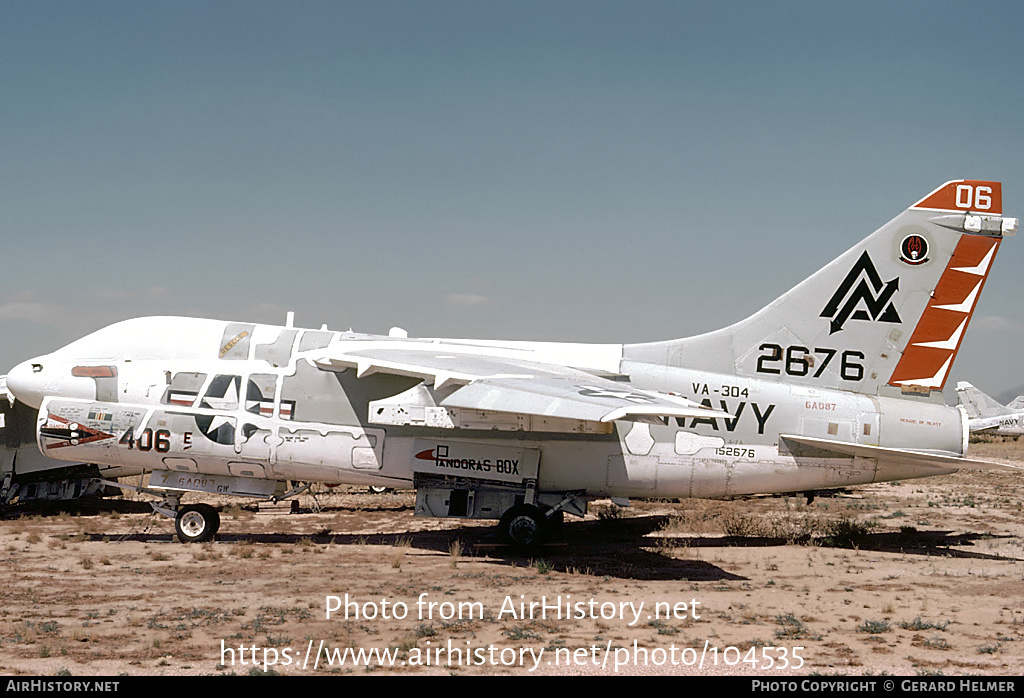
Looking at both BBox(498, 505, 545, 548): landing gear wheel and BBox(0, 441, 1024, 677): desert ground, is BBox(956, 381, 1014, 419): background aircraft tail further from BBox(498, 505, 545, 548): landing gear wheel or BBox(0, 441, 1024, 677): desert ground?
BBox(498, 505, 545, 548): landing gear wheel

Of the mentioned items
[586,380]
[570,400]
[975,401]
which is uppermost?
[975,401]

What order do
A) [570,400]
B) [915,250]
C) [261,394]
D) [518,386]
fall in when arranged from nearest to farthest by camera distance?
[570,400] → [518,386] → [261,394] → [915,250]

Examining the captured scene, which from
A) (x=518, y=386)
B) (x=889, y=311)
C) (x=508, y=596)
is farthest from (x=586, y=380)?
(x=889, y=311)

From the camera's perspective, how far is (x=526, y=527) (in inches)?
567

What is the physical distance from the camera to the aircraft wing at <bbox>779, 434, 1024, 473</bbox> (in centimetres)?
1423

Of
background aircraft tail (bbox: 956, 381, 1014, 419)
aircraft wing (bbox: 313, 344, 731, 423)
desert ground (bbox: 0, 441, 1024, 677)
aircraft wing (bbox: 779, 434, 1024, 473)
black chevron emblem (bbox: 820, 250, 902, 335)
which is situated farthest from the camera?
background aircraft tail (bbox: 956, 381, 1014, 419)

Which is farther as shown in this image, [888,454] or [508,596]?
[888,454]

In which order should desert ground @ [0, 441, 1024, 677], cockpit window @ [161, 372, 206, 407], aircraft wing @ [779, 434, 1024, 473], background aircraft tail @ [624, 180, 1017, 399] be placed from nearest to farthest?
1. desert ground @ [0, 441, 1024, 677]
2. aircraft wing @ [779, 434, 1024, 473]
3. cockpit window @ [161, 372, 206, 407]
4. background aircraft tail @ [624, 180, 1017, 399]

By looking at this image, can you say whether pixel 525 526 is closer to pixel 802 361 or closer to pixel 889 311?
pixel 802 361

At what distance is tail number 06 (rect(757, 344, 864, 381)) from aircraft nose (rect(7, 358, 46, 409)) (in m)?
13.6

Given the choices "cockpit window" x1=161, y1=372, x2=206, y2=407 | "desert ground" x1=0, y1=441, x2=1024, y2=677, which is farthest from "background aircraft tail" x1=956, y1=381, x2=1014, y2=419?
→ "cockpit window" x1=161, y1=372, x2=206, y2=407

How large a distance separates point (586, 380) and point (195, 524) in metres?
8.10
